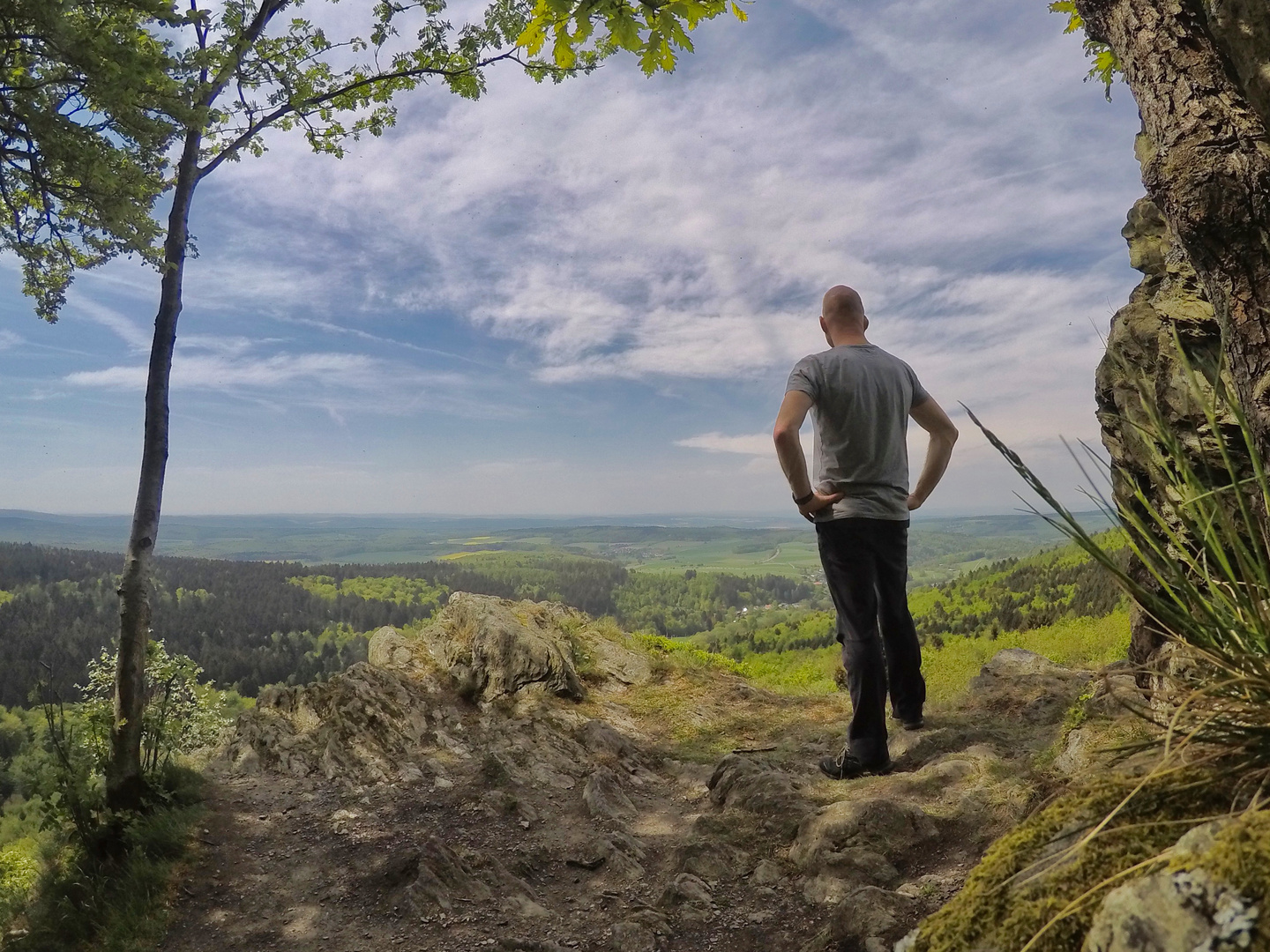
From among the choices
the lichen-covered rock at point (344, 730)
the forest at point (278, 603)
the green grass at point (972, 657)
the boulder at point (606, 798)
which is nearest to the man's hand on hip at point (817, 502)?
the boulder at point (606, 798)

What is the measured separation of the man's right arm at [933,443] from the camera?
494 centimetres

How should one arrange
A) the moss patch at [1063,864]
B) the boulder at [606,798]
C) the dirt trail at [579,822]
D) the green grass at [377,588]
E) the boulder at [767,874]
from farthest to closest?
the green grass at [377,588] < the boulder at [606,798] < the boulder at [767,874] < the dirt trail at [579,822] < the moss patch at [1063,864]

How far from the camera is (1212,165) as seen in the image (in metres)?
2.07

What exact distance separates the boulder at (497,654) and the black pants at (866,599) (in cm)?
470

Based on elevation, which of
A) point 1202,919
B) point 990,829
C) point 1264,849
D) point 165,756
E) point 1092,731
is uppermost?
point 1264,849

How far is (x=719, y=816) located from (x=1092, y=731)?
2.57 metres

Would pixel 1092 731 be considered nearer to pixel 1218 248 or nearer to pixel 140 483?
pixel 1218 248

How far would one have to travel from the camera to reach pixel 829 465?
183 inches

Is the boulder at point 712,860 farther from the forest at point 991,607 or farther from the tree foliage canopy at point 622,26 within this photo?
the forest at point 991,607

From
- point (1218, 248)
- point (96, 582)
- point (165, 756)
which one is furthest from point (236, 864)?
point (96, 582)

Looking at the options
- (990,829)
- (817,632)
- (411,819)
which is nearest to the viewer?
(990,829)

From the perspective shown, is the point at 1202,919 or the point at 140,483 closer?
the point at 1202,919

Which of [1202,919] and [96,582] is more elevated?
[1202,919]

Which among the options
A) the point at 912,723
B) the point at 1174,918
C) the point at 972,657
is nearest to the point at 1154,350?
the point at 912,723
